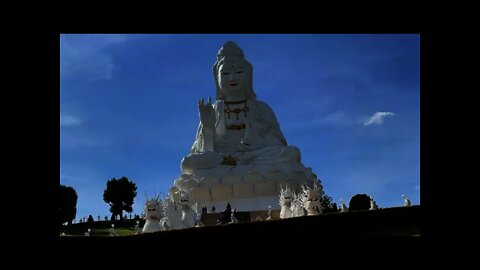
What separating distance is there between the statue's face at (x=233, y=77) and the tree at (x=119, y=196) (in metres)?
16.3

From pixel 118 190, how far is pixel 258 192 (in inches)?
746

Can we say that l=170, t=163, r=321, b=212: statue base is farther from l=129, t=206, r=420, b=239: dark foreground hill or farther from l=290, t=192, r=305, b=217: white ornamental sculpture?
l=129, t=206, r=420, b=239: dark foreground hill

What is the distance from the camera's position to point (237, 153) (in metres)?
21.6

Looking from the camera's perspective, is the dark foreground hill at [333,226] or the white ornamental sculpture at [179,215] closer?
the dark foreground hill at [333,226]

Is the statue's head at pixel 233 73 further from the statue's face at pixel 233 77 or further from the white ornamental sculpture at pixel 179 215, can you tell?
the white ornamental sculpture at pixel 179 215

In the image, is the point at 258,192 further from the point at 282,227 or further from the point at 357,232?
the point at 282,227

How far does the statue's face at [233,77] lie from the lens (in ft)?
76.2

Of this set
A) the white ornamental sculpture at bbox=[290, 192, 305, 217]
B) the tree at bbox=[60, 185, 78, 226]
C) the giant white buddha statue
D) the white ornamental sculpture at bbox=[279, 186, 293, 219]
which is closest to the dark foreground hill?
the white ornamental sculpture at bbox=[290, 192, 305, 217]

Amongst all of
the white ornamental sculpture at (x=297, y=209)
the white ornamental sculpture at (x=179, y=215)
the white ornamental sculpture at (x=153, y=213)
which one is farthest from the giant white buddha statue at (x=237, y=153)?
the white ornamental sculpture at (x=153, y=213)

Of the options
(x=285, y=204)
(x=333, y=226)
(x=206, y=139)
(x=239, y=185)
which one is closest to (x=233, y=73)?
(x=206, y=139)

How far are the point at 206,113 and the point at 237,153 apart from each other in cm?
193

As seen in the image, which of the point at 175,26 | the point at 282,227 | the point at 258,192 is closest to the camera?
the point at 175,26
